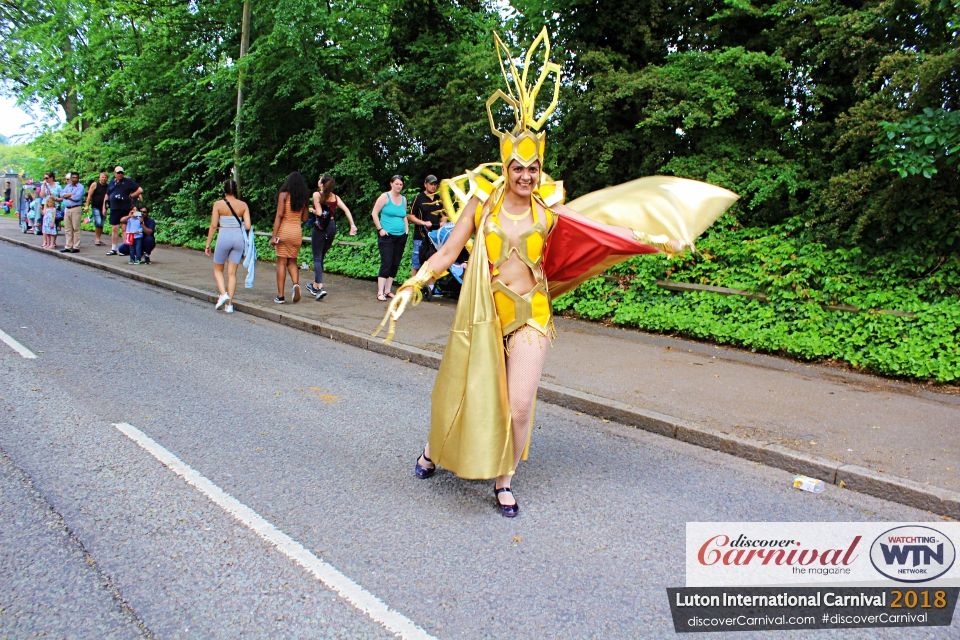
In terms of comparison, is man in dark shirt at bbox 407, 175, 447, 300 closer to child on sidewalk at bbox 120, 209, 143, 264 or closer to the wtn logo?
child on sidewalk at bbox 120, 209, 143, 264

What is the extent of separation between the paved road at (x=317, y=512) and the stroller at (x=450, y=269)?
4242 mm

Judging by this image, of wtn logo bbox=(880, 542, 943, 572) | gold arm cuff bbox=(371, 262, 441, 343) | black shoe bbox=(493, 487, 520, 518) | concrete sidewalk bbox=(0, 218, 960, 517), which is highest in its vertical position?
gold arm cuff bbox=(371, 262, 441, 343)

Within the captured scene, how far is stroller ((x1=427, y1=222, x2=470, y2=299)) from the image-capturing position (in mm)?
10797

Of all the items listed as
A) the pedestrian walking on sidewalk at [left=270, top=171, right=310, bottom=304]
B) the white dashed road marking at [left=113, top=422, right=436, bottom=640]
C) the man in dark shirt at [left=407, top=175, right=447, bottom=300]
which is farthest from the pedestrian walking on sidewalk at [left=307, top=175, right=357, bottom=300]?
the white dashed road marking at [left=113, top=422, right=436, bottom=640]

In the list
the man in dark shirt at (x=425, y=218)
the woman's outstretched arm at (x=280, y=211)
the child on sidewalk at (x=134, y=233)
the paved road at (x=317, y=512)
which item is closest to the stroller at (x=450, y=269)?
the man in dark shirt at (x=425, y=218)

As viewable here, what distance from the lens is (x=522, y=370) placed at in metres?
4.04

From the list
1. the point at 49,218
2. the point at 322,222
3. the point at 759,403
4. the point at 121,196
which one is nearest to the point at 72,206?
the point at 49,218

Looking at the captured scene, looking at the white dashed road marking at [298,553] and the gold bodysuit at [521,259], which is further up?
the gold bodysuit at [521,259]

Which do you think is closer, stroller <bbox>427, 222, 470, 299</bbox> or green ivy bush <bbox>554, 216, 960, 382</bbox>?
green ivy bush <bbox>554, 216, 960, 382</bbox>

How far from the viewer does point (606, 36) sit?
36.3 ft

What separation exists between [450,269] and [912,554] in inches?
322

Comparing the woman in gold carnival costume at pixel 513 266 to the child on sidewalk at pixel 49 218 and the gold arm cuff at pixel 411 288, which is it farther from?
the child on sidewalk at pixel 49 218

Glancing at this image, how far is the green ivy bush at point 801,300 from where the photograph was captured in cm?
711

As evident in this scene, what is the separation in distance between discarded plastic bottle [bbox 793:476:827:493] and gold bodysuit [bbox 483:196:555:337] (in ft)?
6.83
